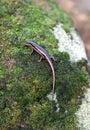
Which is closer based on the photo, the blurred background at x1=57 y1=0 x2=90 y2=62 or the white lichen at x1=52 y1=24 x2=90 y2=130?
the white lichen at x1=52 y1=24 x2=90 y2=130

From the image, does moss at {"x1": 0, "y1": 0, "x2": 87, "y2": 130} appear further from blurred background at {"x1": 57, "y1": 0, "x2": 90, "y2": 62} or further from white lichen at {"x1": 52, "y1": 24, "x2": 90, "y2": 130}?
blurred background at {"x1": 57, "y1": 0, "x2": 90, "y2": 62}

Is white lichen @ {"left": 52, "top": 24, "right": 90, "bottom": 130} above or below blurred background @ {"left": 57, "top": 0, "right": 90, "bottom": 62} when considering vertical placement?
above

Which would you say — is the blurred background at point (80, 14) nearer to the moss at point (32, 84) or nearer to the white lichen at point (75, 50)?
the white lichen at point (75, 50)

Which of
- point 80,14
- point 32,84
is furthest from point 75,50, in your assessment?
point 80,14

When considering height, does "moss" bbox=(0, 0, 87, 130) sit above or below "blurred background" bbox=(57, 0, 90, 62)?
above

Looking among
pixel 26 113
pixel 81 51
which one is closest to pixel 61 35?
pixel 81 51

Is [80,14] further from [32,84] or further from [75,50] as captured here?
[32,84]

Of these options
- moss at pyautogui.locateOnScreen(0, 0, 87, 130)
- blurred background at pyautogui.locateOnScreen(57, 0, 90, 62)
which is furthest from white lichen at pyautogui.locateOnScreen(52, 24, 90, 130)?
blurred background at pyautogui.locateOnScreen(57, 0, 90, 62)
